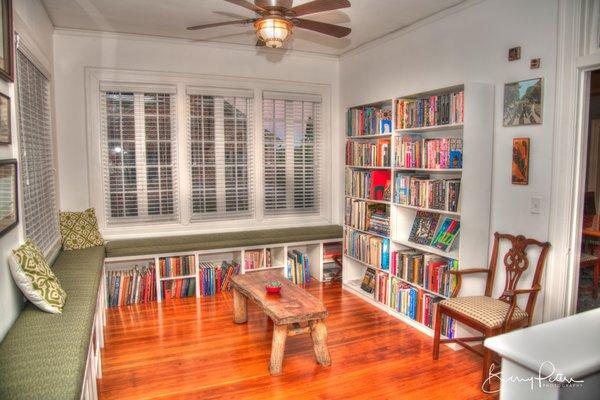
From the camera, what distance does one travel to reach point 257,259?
195 inches

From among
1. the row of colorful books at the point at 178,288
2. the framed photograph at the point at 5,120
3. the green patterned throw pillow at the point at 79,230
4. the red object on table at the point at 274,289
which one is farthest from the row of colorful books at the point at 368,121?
the framed photograph at the point at 5,120

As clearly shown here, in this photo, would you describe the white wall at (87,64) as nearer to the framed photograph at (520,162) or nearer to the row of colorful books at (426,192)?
the row of colorful books at (426,192)

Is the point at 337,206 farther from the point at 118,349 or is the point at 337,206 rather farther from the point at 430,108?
the point at 118,349

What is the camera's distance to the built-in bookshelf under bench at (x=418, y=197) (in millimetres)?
3312

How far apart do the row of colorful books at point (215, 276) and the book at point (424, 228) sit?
79.8 inches

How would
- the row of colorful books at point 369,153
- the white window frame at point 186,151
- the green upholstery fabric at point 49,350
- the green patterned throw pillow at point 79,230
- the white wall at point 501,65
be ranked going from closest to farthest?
the green upholstery fabric at point 49,350 < the white wall at point 501,65 < the green patterned throw pillow at point 79,230 < the row of colorful books at point 369,153 < the white window frame at point 186,151

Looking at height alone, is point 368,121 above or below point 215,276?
above

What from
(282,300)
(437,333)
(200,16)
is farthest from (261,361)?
(200,16)

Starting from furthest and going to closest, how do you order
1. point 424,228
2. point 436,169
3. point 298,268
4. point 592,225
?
point 298,268, point 592,225, point 424,228, point 436,169

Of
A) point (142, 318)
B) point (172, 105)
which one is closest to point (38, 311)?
point (142, 318)

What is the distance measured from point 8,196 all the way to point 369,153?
319cm

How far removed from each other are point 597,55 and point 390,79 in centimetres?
205

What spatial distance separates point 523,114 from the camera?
3.06m

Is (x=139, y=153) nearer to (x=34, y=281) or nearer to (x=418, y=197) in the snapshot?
(x=34, y=281)
